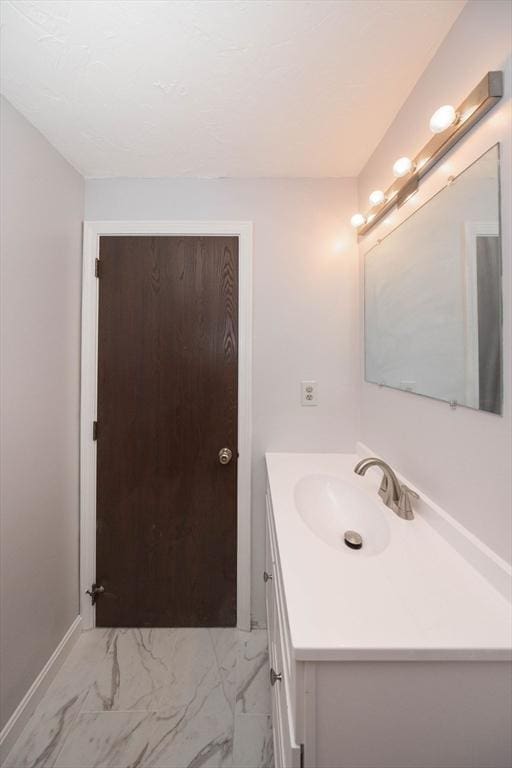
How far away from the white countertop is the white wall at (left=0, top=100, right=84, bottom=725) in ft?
3.38

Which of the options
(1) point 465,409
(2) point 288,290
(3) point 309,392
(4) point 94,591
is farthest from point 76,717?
(2) point 288,290

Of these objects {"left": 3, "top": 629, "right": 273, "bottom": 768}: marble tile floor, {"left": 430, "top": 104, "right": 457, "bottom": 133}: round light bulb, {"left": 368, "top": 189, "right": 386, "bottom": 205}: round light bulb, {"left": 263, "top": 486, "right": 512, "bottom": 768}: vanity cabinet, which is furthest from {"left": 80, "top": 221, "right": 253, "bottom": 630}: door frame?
{"left": 263, "top": 486, "right": 512, "bottom": 768}: vanity cabinet

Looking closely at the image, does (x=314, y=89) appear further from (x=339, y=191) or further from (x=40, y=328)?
(x=40, y=328)

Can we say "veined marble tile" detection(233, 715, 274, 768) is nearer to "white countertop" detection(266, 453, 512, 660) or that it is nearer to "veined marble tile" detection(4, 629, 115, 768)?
"veined marble tile" detection(4, 629, 115, 768)

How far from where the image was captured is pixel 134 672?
1345mm

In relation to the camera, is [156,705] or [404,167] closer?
[404,167]

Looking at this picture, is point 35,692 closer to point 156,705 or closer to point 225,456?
point 156,705

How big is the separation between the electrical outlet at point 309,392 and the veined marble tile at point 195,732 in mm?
1273

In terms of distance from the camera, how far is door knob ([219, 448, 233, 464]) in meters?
1.53

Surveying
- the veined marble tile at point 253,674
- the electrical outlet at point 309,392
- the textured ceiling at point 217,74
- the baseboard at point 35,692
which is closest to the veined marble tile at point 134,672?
the baseboard at point 35,692

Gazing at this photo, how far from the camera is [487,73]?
0.70 metres

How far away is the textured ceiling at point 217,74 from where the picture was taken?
2.75 ft

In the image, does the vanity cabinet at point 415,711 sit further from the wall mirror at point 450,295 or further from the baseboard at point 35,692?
the baseboard at point 35,692

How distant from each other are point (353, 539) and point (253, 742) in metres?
0.84
